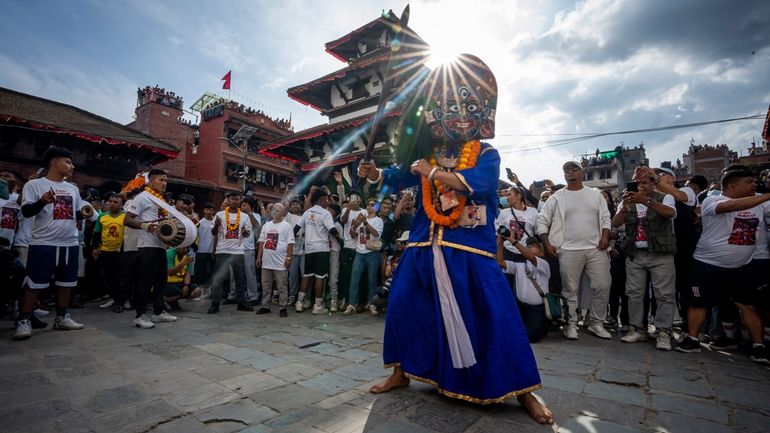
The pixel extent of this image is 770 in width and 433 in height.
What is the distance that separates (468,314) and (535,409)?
0.67 meters

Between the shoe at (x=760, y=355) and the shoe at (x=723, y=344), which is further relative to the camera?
the shoe at (x=723, y=344)

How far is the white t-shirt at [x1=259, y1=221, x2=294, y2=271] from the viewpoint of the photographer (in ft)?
21.8

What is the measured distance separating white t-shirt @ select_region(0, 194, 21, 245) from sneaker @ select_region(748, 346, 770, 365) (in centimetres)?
975

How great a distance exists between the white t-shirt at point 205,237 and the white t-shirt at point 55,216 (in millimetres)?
3477

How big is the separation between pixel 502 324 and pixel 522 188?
390 centimetres

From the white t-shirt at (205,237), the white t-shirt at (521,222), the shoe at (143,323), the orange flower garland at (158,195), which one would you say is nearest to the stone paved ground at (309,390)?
the shoe at (143,323)

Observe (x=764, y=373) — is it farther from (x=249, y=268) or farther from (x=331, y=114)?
(x=331, y=114)

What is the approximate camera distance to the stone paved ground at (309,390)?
6.93 feet

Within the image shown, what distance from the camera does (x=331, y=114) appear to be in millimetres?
19422

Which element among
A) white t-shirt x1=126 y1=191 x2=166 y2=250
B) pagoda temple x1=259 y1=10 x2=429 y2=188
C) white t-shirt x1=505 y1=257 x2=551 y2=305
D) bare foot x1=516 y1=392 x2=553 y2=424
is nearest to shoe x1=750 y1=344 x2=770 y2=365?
white t-shirt x1=505 y1=257 x2=551 y2=305

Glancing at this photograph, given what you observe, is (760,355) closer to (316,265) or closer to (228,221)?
(316,265)

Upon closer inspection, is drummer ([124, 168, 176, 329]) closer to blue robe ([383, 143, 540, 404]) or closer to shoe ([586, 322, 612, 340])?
blue robe ([383, 143, 540, 404])

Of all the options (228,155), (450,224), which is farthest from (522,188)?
(228,155)

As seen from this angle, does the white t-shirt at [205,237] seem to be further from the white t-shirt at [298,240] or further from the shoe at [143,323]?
the shoe at [143,323]
